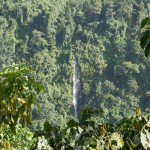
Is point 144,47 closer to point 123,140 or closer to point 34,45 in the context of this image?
point 123,140

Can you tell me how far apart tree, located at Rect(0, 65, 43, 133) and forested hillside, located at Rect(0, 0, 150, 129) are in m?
43.4

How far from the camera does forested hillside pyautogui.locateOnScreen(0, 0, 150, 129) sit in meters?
47.2

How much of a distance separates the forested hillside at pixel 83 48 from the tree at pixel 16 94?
43.4 m

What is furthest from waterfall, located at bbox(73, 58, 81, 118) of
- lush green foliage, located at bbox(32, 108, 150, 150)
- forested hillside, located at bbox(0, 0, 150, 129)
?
lush green foliage, located at bbox(32, 108, 150, 150)

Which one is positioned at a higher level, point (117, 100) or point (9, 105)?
point (9, 105)

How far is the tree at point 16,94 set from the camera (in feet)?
4.97

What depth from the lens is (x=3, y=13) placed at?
172ft

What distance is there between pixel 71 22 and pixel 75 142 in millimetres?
52466

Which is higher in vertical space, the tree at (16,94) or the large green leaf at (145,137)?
the tree at (16,94)

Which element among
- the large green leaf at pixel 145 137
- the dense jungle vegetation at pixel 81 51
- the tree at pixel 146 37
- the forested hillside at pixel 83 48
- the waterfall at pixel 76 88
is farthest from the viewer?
the waterfall at pixel 76 88

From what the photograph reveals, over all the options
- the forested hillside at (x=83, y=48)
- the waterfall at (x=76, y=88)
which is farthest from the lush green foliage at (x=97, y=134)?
the waterfall at (x=76, y=88)

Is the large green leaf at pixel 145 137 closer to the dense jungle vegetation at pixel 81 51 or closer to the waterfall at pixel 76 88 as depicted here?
the dense jungle vegetation at pixel 81 51

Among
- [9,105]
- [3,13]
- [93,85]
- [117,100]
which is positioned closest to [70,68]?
[93,85]

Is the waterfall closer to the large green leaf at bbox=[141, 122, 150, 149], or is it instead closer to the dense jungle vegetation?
the dense jungle vegetation
